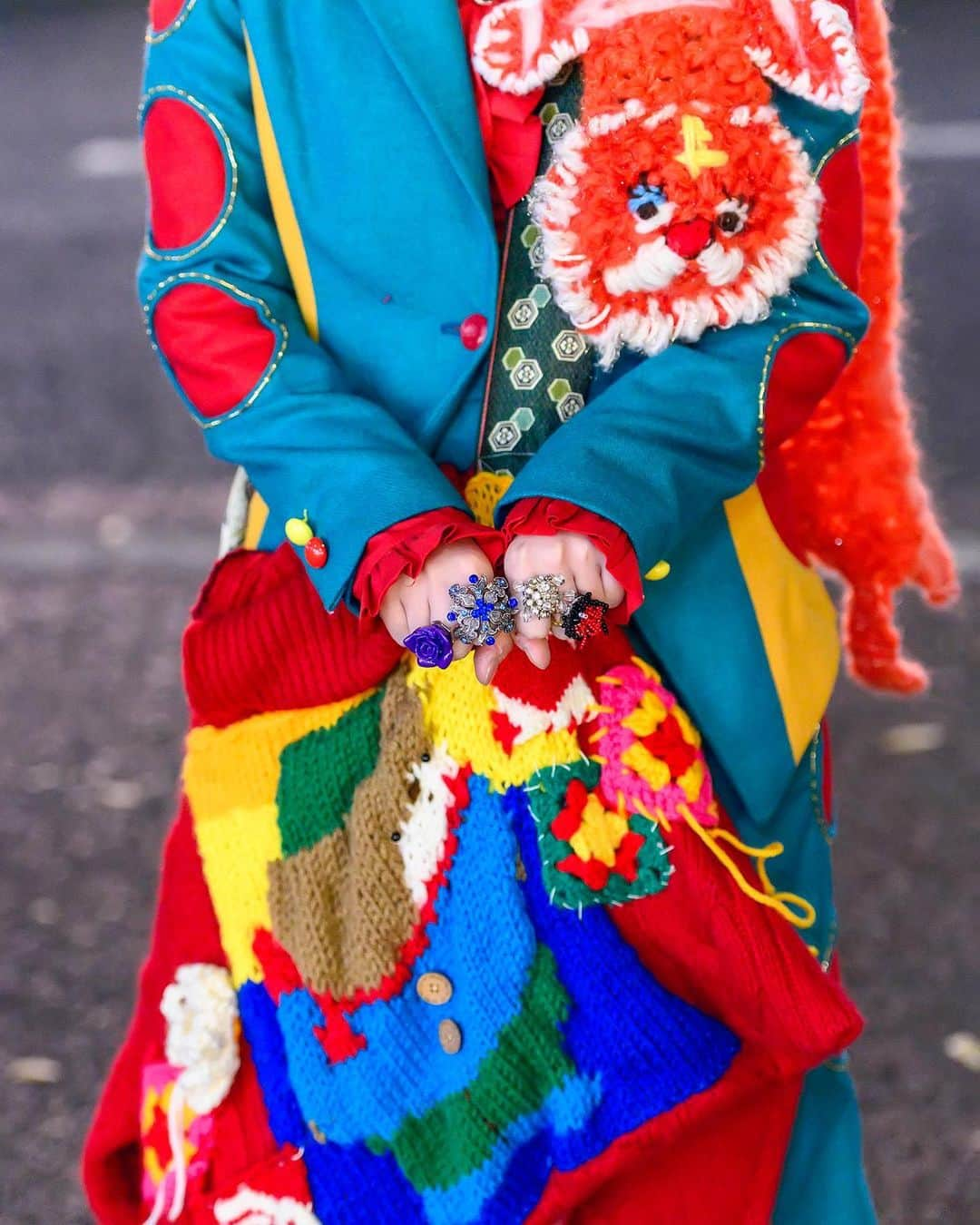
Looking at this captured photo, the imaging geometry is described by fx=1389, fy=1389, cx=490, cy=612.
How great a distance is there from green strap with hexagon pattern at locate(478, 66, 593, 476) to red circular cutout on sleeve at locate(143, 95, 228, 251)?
232 millimetres

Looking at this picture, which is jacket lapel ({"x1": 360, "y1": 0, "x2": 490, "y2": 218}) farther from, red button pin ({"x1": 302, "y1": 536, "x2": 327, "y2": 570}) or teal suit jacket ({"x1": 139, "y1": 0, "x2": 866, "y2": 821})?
red button pin ({"x1": 302, "y1": 536, "x2": 327, "y2": 570})

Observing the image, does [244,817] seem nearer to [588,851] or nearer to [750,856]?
[588,851]

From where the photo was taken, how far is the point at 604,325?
1.03 meters

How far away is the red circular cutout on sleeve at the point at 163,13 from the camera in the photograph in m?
1.07

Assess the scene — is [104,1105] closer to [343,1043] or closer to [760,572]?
[343,1043]

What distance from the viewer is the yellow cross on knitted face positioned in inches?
38.1

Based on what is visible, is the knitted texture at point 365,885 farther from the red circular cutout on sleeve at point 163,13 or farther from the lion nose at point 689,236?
the red circular cutout on sleeve at point 163,13

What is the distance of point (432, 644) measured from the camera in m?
0.92

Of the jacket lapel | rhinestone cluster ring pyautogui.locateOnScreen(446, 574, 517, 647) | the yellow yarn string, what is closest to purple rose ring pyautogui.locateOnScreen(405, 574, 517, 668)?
rhinestone cluster ring pyautogui.locateOnScreen(446, 574, 517, 647)

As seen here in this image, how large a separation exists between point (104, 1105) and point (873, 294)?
0.99 m

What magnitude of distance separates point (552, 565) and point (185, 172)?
0.43 meters

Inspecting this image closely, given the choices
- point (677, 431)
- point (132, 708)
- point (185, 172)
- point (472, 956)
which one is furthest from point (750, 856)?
point (132, 708)

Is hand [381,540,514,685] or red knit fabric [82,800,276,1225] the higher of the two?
hand [381,540,514,685]

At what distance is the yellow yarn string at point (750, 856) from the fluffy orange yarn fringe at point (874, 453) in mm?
376
